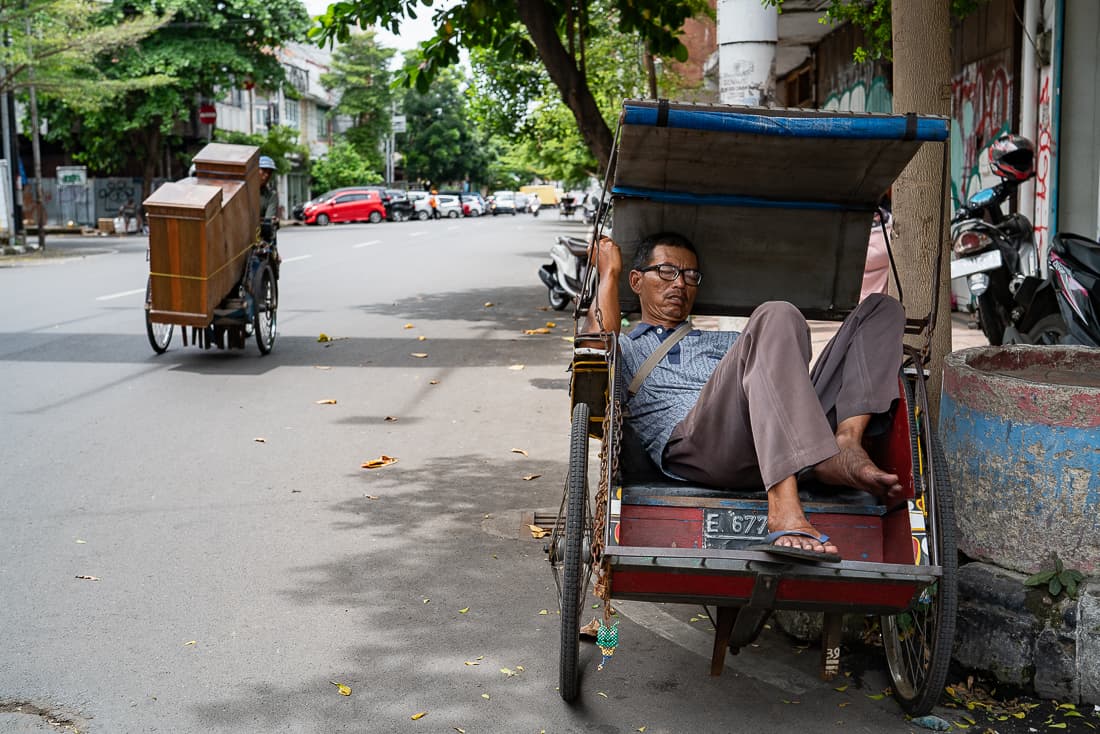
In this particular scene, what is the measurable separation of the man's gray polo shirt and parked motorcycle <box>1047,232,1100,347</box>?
254cm

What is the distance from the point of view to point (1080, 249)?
631 centimetres

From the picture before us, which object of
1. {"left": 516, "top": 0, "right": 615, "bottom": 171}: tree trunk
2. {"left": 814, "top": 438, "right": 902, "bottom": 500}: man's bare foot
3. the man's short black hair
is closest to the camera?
{"left": 814, "top": 438, "right": 902, "bottom": 500}: man's bare foot

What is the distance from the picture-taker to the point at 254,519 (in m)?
5.83

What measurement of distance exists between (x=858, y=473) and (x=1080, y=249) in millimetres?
3321

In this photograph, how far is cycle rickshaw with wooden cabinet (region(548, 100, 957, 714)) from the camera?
11.0 feet

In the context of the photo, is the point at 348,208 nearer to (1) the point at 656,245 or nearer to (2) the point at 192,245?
(2) the point at 192,245

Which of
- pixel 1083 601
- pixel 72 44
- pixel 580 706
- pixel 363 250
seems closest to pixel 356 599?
pixel 580 706

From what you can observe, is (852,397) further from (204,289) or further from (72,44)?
(72,44)

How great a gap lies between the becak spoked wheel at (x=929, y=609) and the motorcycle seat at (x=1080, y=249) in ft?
9.67

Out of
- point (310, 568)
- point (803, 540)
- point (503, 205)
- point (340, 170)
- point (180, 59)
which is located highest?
point (180, 59)

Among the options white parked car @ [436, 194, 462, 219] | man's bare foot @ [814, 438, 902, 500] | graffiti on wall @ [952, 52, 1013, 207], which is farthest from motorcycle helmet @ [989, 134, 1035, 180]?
white parked car @ [436, 194, 462, 219]

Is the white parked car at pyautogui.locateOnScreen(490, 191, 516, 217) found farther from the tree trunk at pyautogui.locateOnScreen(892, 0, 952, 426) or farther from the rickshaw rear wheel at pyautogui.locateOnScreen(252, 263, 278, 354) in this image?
the tree trunk at pyautogui.locateOnScreen(892, 0, 952, 426)

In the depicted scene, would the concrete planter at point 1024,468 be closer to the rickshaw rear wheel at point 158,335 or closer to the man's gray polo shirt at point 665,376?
the man's gray polo shirt at point 665,376

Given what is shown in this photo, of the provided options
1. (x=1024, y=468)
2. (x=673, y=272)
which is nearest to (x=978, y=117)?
(x=673, y=272)
